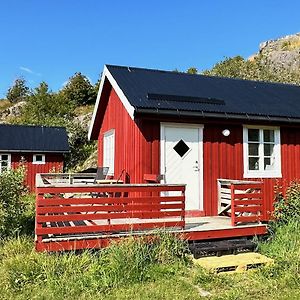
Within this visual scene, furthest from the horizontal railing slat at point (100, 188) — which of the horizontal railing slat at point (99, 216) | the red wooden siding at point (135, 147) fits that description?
the red wooden siding at point (135, 147)

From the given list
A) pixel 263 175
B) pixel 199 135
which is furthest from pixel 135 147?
pixel 263 175

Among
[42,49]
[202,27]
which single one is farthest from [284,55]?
[42,49]

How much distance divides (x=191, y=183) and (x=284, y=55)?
38.5 metres

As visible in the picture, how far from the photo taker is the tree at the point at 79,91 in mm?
41625

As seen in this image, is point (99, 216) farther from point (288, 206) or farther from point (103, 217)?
point (288, 206)

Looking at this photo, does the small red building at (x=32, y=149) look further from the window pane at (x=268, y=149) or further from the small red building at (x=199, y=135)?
the window pane at (x=268, y=149)

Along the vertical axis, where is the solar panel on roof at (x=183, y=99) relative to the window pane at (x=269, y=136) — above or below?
above

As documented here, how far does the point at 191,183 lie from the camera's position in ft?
30.6

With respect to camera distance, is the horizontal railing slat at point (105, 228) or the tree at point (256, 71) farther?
the tree at point (256, 71)

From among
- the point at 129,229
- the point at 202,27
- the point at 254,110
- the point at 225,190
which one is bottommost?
the point at 129,229

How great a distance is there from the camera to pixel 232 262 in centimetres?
652

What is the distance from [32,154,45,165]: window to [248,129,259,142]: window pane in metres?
17.0

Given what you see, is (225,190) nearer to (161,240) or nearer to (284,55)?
(161,240)

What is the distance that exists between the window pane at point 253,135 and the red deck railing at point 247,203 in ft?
7.85
